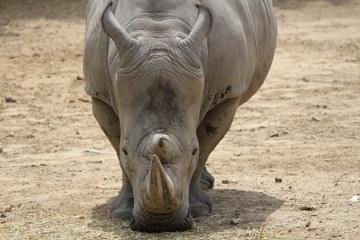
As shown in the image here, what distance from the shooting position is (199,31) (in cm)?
623

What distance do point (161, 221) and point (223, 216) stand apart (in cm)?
93

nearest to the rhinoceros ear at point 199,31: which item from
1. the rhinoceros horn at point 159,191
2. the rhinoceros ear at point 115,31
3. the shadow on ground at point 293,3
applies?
the rhinoceros ear at point 115,31

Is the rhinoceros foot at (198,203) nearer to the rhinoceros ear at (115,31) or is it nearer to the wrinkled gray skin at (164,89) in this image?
the wrinkled gray skin at (164,89)

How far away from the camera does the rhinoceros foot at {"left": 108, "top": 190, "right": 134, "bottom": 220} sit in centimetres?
692

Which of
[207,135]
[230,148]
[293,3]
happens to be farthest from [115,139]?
[293,3]

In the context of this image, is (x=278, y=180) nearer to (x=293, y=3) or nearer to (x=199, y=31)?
(x=199, y=31)

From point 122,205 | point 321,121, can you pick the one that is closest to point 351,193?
point 122,205

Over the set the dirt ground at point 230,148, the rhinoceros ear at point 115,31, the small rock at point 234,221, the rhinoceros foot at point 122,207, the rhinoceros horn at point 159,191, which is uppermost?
the rhinoceros ear at point 115,31

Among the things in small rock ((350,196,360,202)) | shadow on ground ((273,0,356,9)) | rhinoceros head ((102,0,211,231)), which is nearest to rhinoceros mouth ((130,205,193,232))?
rhinoceros head ((102,0,211,231))

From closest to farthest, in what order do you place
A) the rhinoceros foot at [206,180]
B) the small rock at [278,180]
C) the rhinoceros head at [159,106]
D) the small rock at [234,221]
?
the rhinoceros head at [159,106] → the small rock at [234,221] → the rhinoceros foot at [206,180] → the small rock at [278,180]

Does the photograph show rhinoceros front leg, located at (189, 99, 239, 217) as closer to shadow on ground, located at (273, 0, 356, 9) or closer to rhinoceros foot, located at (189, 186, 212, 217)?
rhinoceros foot, located at (189, 186, 212, 217)

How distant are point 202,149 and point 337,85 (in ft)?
20.8

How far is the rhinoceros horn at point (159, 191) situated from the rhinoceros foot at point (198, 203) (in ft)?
3.20

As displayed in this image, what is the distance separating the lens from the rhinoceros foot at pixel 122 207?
273 inches
